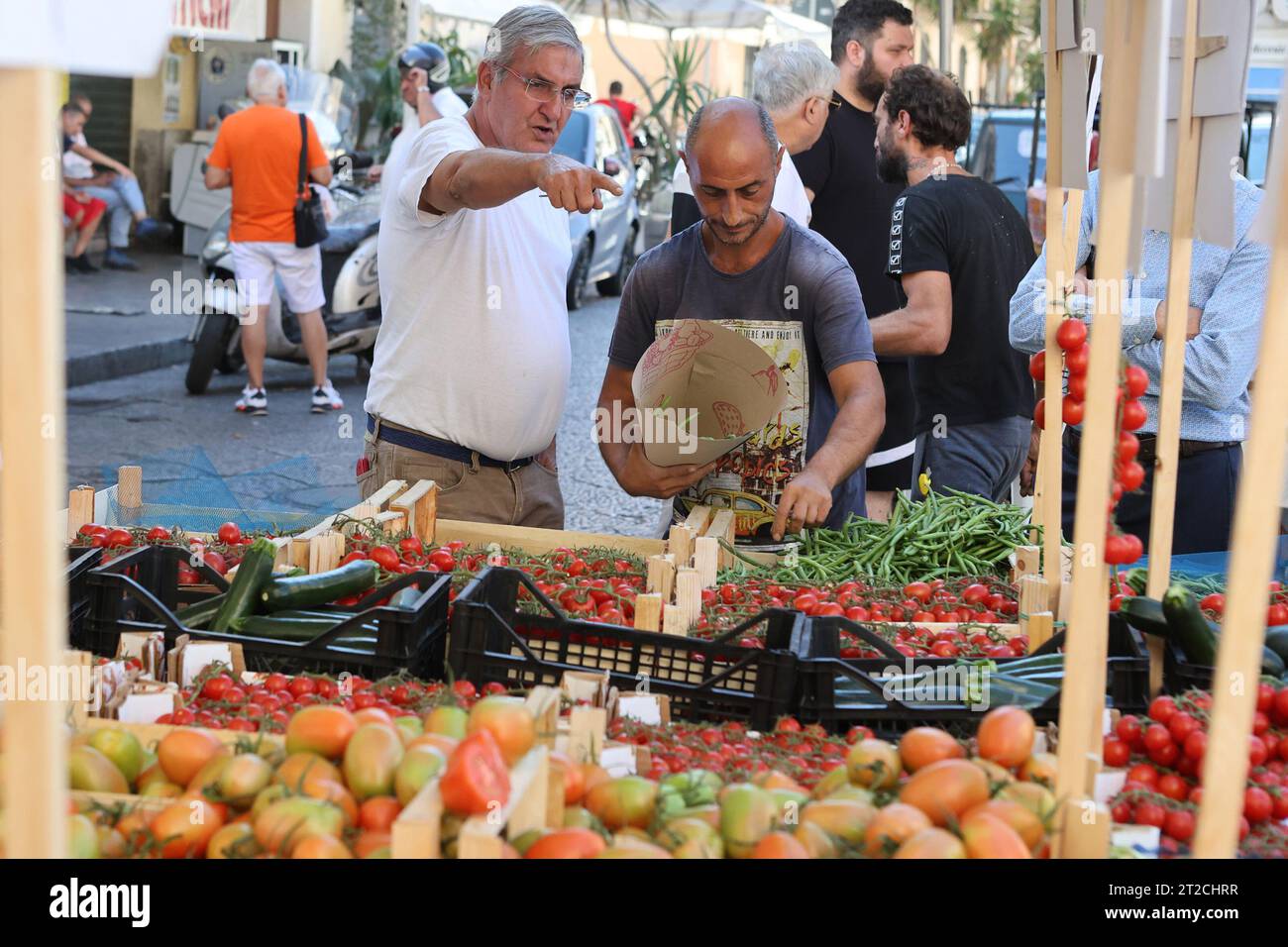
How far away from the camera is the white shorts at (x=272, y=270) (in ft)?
31.7

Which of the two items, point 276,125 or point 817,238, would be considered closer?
point 817,238

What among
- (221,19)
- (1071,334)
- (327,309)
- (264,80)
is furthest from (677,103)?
(1071,334)

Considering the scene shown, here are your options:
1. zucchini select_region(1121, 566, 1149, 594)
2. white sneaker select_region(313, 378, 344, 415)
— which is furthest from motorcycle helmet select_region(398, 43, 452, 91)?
zucchini select_region(1121, 566, 1149, 594)

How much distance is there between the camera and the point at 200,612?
3.08 m

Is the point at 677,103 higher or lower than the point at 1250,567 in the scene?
higher

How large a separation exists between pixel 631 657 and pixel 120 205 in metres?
14.0

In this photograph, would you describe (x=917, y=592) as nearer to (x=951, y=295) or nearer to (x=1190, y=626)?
(x=1190, y=626)

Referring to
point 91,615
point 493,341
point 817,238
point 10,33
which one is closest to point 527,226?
point 493,341

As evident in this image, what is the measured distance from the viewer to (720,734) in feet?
8.36

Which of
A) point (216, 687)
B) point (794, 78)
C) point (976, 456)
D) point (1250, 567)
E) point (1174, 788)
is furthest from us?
point (794, 78)

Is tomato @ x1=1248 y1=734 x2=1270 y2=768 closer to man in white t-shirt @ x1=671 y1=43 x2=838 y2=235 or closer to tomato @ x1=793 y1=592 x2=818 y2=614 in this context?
tomato @ x1=793 y1=592 x2=818 y2=614

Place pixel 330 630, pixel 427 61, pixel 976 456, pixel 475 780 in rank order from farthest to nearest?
pixel 427 61
pixel 976 456
pixel 330 630
pixel 475 780

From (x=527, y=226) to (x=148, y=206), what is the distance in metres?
14.3

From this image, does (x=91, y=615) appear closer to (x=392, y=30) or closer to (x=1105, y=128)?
(x=1105, y=128)
